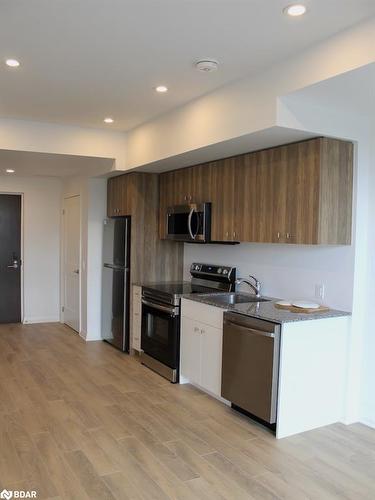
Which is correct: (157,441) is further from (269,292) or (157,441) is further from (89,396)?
(269,292)

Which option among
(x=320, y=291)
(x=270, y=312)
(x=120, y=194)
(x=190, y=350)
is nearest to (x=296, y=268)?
(x=320, y=291)

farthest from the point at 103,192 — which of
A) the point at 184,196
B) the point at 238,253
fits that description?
the point at 238,253

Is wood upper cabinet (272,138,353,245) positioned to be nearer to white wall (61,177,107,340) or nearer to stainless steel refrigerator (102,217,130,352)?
stainless steel refrigerator (102,217,130,352)

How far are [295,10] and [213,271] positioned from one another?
297cm

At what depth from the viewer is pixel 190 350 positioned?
4137mm

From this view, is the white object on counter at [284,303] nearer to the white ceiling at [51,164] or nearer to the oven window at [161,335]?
the oven window at [161,335]

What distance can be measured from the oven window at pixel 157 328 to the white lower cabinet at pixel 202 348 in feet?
0.86

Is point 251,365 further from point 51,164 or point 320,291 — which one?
point 51,164

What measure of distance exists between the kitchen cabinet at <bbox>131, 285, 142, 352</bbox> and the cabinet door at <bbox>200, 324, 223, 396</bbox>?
128 centimetres

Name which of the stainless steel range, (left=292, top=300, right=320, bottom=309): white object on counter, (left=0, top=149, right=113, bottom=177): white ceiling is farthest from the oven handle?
(left=0, top=149, right=113, bottom=177): white ceiling

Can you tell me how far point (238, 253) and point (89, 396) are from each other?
6.52 ft

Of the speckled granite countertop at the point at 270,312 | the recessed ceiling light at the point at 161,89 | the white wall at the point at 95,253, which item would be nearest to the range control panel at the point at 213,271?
the speckled granite countertop at the point at 270,312

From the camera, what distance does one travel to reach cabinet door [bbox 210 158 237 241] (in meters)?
4.07

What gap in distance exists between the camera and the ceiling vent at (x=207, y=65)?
116 inches
